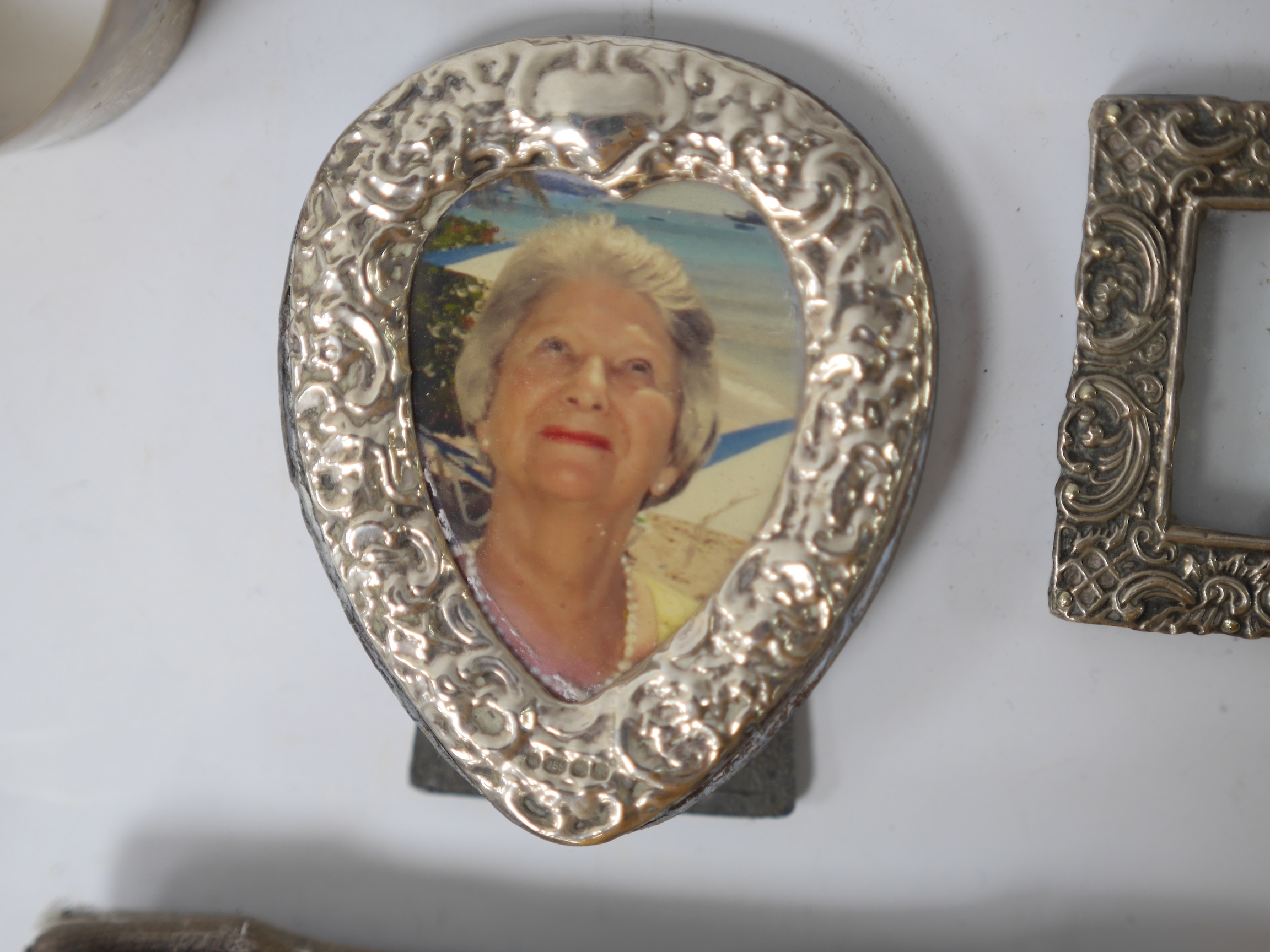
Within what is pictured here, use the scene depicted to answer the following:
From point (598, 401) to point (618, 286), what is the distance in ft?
0.32

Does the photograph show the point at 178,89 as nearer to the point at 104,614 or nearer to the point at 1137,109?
the point at 104,614

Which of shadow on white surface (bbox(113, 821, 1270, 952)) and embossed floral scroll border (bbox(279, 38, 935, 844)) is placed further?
shadow on white surface (bbox(113, 821, 1270, 952))

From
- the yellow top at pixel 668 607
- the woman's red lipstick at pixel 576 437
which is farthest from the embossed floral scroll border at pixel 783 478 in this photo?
the woman's red lipstick at pixel 576 437

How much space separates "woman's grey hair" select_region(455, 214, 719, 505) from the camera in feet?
2.30

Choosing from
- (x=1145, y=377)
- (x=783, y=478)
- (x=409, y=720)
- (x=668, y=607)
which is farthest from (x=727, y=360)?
(x=409, y=720)

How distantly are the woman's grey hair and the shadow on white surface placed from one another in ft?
1.43

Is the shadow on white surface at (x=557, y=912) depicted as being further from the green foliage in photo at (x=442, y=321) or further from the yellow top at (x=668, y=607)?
the green foliage in photo at (x=442, y=321)

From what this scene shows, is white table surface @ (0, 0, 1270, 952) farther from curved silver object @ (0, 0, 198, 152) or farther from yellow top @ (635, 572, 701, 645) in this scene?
yellow top @ (635, 572, 701, 645)

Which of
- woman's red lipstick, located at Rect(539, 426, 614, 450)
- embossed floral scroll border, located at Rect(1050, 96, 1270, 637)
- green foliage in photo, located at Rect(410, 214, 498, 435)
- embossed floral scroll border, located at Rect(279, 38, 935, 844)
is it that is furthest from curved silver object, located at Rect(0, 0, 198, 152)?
embossed floral scroll border, located at Rect(1050, 96, 1270, 637)

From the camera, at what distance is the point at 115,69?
0.76m

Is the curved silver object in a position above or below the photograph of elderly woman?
above

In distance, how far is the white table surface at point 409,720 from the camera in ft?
2.43

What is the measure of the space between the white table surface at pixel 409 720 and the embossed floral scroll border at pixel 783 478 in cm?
10

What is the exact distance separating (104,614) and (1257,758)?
111cm
